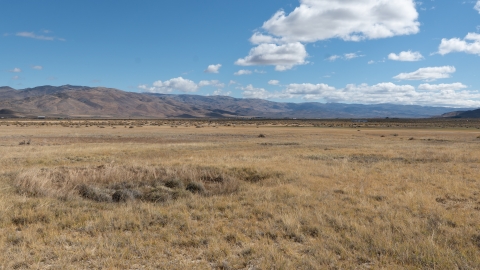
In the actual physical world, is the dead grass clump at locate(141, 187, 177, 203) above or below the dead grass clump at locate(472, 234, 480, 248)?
below

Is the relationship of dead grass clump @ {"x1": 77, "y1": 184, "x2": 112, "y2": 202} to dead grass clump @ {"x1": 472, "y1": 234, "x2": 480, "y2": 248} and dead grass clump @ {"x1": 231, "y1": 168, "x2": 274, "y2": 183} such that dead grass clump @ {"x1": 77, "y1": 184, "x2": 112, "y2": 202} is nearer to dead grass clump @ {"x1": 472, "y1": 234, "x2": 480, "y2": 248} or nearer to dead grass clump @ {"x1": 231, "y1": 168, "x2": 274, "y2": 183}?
dead grass clump @ {"x1": 231, "y1": 168, "x2": 274, "y2": 183}

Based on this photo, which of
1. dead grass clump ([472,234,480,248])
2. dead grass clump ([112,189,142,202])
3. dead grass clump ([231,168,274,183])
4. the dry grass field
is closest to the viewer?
the dry grass field

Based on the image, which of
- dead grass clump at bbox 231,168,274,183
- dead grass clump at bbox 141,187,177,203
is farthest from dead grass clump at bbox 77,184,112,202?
dead grass clump at bbox 231,168,274,183

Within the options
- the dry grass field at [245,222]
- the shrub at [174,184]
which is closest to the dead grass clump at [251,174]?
the dry grass field at [245,222]

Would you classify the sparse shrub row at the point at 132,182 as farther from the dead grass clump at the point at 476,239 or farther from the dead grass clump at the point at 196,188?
the dead grass clump at the point at 476,239

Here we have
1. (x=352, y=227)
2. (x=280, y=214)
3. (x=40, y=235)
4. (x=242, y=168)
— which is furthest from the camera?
(x=242, y=168)

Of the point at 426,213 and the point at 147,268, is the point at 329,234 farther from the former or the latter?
the point at 147,268

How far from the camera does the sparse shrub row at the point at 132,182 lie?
12.0 metres

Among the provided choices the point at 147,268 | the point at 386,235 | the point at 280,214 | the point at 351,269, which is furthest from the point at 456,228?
the point at 147,268

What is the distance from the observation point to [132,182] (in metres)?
14.5

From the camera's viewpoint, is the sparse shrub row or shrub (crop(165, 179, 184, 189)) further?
shrub (crop(165, 179, 184, 189))

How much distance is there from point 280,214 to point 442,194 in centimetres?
695

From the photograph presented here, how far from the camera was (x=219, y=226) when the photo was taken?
843 centimetres

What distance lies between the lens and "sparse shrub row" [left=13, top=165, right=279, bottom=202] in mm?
12008
